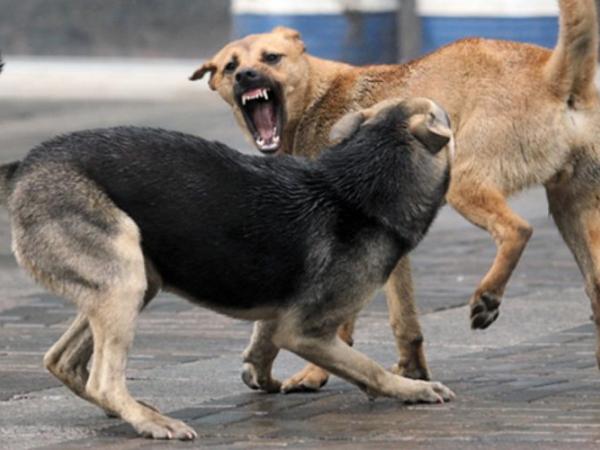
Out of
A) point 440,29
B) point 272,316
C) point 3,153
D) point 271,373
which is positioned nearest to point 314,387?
point 271,373

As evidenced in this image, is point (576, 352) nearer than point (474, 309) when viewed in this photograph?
No

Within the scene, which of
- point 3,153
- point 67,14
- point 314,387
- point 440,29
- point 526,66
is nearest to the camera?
point 314,387

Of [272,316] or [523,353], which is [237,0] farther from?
[272,316]

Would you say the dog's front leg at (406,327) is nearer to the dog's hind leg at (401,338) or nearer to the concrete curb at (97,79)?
the dog's hind leg at (401,338)

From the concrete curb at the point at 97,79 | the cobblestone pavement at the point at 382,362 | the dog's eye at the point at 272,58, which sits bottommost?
the concrete curb at the point at 97,79

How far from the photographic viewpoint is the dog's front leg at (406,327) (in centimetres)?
768

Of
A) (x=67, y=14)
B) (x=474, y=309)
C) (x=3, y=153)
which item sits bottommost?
(x=67, y=14)

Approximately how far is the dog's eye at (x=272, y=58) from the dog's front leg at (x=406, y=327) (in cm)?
111

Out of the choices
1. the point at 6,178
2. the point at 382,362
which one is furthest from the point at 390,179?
the point at 382,362

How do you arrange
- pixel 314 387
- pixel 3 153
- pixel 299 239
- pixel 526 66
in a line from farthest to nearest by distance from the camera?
pixel 3 153 → pixel 526 66 → pixel 314 387 → pixel 299 239

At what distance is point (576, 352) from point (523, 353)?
0.73 ft

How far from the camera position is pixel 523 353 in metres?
8.29

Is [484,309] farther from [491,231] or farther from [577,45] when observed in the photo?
[577,45]

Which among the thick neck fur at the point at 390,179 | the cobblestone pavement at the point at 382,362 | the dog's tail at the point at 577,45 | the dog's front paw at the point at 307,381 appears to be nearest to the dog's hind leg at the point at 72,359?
the cobblestone pavement at the point at 382,362
